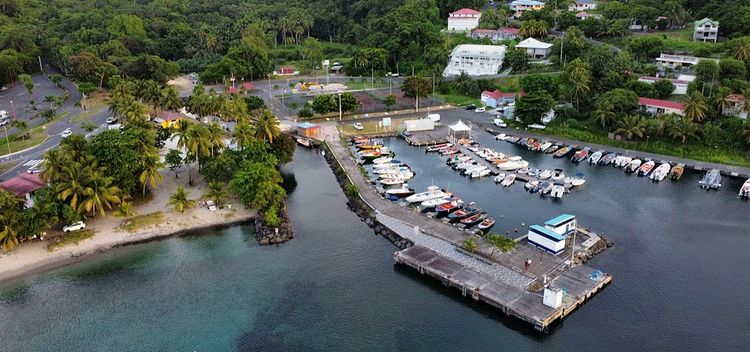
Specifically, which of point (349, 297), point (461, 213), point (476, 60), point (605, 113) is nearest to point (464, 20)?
point (476, 60)

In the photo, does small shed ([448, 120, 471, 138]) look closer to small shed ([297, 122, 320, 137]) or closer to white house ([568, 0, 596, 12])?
small shed ([297, 122, 320, 137])

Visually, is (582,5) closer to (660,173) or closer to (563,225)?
(660,173)

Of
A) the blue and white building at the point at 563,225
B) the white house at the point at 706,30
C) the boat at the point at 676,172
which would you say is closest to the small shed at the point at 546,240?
the blue and white building at the point at 563,225

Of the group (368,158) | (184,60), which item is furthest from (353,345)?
(184,60)

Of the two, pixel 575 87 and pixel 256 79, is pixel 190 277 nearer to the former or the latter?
pixel 575 87

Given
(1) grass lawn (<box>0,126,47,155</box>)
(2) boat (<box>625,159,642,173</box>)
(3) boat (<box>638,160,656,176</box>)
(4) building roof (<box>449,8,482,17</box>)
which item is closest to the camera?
(3) boat (<box>638,160,656,176</box>)

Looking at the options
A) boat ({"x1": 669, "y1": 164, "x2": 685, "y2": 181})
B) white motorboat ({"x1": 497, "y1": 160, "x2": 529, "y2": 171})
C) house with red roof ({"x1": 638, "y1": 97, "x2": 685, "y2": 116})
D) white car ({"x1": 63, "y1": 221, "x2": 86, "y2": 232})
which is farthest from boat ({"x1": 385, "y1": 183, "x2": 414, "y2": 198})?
house with red roof ({"x1": 638, "y1": 97, "x2": 685, "y2": 116})

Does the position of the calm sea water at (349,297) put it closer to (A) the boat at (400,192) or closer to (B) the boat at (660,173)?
(A) the boat at (400,192)
